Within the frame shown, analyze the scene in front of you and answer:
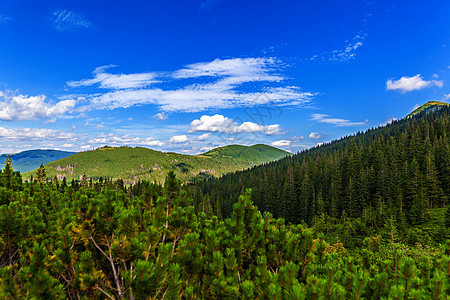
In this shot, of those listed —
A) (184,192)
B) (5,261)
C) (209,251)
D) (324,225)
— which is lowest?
(324,225)

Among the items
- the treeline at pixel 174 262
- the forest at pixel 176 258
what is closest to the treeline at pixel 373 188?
the forest at pixel 176 258

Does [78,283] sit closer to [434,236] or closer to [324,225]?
[434,236]

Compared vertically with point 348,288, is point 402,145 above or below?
above

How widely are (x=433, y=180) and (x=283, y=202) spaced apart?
1876 inches

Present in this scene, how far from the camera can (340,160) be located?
10494 cm

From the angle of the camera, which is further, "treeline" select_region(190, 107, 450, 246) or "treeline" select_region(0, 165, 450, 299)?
"treeline" select_region(190, 107, 450, 246)

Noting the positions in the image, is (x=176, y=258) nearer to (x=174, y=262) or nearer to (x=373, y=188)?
(x=174, y=262)

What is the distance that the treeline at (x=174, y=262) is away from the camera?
175 inches

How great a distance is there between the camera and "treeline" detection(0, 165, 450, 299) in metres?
4.44

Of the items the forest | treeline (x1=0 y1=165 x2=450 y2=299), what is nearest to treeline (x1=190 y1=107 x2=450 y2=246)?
the forest

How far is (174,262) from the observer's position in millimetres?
5668

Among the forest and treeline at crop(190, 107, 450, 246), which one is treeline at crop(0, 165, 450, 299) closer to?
the forest

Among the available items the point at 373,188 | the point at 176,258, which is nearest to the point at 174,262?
the point at 176,258

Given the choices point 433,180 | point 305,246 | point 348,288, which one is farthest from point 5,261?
point 433,180
